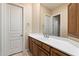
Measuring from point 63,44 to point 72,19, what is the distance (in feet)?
1.56

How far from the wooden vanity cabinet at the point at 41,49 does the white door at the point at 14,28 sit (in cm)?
28

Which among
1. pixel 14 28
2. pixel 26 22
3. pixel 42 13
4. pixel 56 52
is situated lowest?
pixel 56 52

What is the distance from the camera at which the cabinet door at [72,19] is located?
1.89m

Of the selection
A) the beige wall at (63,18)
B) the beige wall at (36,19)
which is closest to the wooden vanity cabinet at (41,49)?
the beige wall at (36,19)

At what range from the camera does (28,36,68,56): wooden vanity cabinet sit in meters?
1.72

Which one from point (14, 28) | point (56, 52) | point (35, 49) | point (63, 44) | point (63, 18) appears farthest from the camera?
point (35, 49)

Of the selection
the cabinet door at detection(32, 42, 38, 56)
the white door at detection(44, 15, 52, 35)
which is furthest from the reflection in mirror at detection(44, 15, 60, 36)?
the cabinet door at detection(32, 42, 38, 56)

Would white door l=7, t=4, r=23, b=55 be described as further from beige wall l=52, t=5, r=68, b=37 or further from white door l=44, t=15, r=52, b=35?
beige wall l=52, t=5, r=68, b=37

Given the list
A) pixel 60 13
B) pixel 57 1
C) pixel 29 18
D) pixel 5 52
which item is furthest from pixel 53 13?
pixel 5 52

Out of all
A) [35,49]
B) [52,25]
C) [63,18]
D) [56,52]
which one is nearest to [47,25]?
[52,25]

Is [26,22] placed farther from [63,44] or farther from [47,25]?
[63,44]

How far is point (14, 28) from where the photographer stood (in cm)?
211

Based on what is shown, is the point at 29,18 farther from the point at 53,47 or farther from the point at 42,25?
the point at 53,47

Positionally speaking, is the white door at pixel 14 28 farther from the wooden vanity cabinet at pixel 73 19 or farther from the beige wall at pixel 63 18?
the wooden vanity cabinet at pixel 73 19
